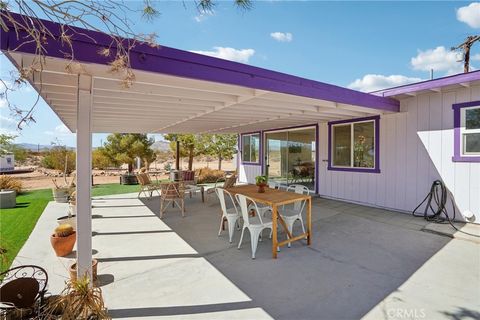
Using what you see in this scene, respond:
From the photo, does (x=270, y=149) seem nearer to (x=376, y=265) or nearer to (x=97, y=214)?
(x=97, y=214)

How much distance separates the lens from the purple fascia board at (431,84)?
14.1 ft

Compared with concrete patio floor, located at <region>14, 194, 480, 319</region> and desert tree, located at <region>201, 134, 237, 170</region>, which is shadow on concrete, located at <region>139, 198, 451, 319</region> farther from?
desert tree, located at <region>201, 134, 237, 170</region>

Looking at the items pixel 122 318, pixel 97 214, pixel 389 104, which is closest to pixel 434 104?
pixel 389 104

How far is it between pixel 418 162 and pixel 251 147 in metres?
6.78

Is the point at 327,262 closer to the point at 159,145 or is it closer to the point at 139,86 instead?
the point at 139,86

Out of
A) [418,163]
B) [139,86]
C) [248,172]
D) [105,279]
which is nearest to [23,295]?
[105,279]

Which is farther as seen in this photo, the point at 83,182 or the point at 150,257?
the point at 150,257

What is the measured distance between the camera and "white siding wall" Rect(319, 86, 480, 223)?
4.82m

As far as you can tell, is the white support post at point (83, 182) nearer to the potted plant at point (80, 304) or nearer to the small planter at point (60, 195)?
the potted plant at point (80, 304)

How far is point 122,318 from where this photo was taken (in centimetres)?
224

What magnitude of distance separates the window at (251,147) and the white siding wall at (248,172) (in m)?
0.29

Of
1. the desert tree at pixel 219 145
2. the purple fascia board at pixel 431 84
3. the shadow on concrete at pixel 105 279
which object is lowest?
the shadow on concrete at pixel 105 279

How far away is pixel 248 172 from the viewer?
1146 cm

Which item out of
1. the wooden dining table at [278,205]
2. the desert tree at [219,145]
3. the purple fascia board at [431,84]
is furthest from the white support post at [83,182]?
the desert tree at [219,145]
